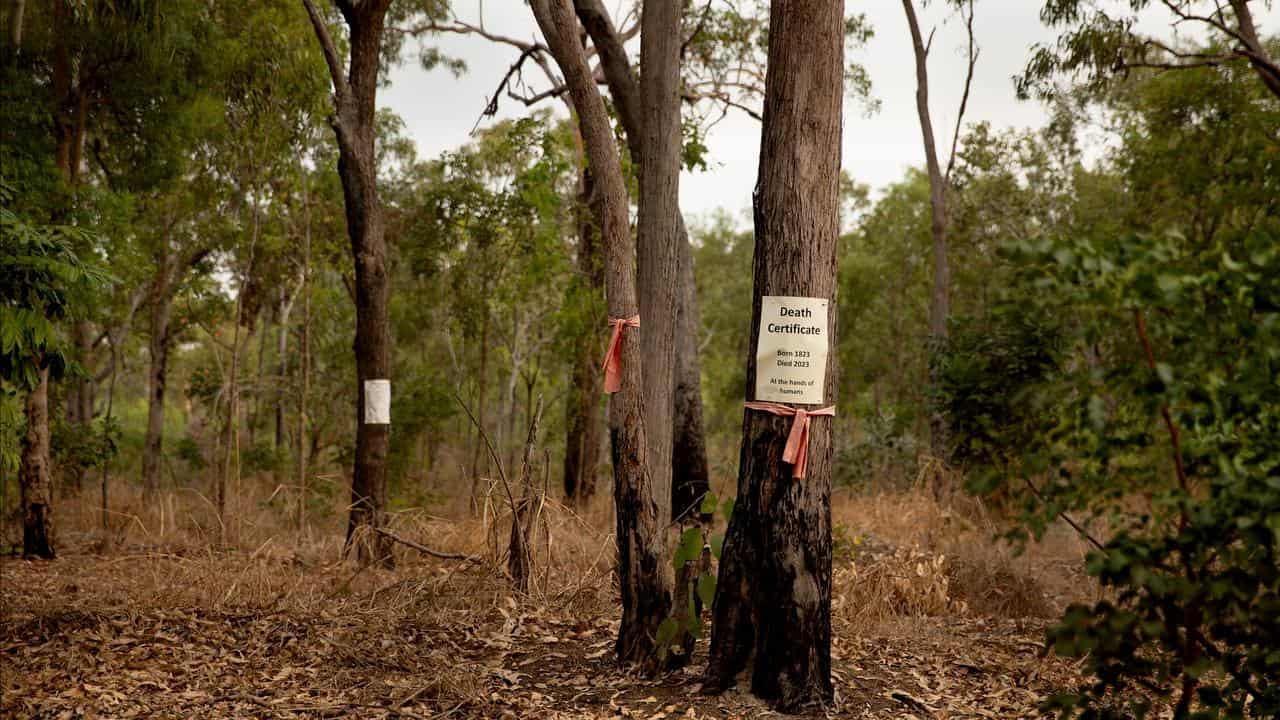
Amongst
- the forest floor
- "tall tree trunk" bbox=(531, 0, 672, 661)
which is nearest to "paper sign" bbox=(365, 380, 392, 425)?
the forest floor

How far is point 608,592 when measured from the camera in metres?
5.74

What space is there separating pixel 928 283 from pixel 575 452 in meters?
12.3

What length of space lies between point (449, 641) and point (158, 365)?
38.6ft

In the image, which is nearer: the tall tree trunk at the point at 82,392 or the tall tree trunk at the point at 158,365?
the tall tree trunk at the point at 158,365

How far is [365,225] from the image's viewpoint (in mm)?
7531

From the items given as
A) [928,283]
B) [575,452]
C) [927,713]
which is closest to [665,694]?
[927,713]

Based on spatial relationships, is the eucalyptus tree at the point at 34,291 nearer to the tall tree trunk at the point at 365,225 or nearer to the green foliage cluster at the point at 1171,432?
the tall tree trunk at the point at 365,225

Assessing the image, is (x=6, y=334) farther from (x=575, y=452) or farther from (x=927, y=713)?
(x=575, y=452)

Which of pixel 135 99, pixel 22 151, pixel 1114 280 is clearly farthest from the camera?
pixel 135 99

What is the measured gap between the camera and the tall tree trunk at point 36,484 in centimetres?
918

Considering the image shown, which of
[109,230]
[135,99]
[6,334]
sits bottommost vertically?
[6,334]

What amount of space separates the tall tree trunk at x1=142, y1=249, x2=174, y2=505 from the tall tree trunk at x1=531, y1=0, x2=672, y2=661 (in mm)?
11387

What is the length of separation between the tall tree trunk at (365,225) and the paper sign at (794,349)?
429cm

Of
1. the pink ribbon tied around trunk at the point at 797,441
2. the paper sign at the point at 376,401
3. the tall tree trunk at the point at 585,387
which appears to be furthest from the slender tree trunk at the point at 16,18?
the pink ribbon tied around trunk at the point at 797,441
